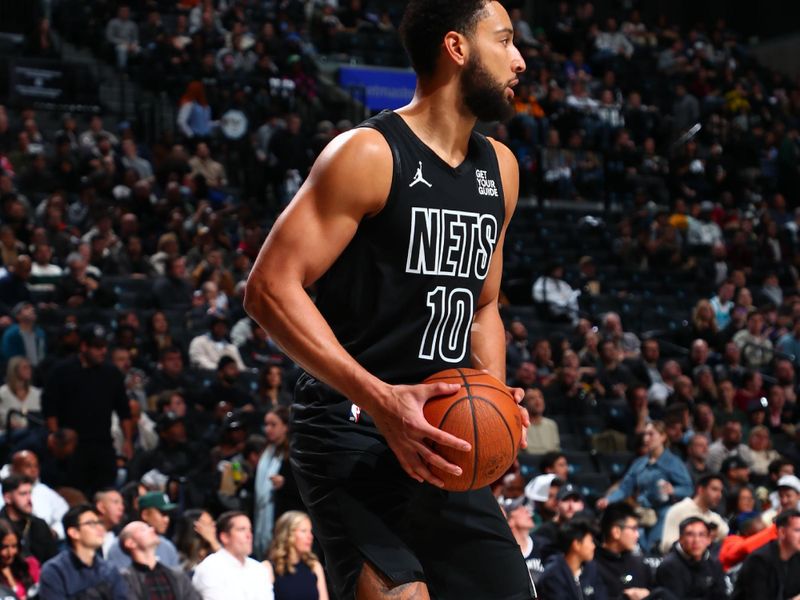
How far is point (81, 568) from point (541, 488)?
13.5 feet

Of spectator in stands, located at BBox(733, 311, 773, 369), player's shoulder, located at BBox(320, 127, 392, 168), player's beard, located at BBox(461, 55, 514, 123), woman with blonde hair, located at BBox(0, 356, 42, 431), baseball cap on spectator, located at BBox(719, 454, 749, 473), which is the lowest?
spectator in stands, located at BBox(733, 311, 773, 369)

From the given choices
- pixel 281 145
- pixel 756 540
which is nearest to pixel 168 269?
pixel 281 145

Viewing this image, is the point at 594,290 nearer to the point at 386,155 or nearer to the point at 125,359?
the point at 125,359

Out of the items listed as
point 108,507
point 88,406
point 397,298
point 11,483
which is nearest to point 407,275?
point 397,298

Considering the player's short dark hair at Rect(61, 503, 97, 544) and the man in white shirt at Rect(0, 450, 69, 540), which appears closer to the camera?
the player's short dark hair at Rect(61, 503, 97, 544)

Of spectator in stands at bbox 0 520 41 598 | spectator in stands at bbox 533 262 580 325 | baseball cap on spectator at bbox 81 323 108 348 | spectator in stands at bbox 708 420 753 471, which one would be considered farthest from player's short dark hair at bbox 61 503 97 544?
spectator in stands at bbox 533 262 580 325

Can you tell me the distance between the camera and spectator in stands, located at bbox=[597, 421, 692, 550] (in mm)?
11734

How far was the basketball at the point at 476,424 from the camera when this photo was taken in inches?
117

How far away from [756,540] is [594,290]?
26.3 feet

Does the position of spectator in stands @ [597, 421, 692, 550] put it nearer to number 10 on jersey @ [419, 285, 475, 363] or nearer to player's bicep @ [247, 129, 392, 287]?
number 10 on jersey @ [419, 285, 475, 363]

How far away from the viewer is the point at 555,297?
16.6m

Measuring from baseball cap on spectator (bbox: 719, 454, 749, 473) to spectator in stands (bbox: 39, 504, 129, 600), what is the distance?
20.6 ft

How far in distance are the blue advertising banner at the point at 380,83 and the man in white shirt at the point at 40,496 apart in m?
11.2

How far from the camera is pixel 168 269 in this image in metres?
13.8
